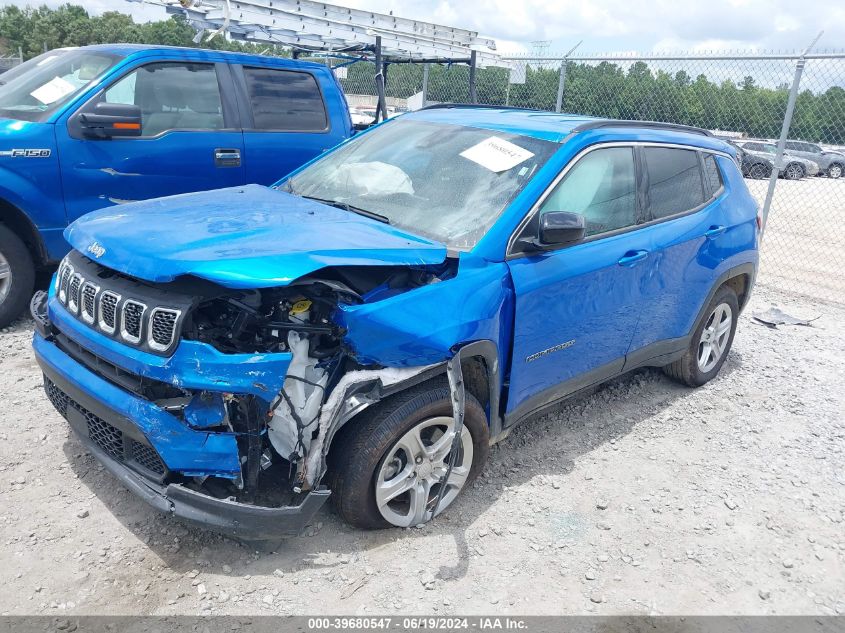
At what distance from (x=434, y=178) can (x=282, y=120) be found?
2993 millimetres

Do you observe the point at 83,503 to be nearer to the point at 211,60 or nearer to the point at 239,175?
the point at 239,175

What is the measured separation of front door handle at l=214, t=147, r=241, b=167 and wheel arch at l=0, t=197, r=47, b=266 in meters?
1.48

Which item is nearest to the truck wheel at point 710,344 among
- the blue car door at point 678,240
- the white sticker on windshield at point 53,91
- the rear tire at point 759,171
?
the blue car door at point 678,240

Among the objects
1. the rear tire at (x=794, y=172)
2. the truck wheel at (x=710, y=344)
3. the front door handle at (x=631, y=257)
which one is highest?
the front door handle at (x=631, y=257)

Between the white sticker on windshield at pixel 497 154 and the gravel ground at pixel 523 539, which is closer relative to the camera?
the gravel ground at pixel 523 539

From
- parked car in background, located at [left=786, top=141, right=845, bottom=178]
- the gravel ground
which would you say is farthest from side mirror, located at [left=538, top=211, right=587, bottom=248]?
parked car in background, located at [left=786, top=141, right=845, bottom=178]

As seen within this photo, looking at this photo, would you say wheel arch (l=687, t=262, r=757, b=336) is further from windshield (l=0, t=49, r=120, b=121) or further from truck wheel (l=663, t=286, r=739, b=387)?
windshield (l=0, t=49, r=120, b=121)

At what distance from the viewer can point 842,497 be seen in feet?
12.8

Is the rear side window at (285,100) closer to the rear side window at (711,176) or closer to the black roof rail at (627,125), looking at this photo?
the black roof rail at (627,125)

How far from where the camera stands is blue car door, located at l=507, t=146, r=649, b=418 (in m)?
3.38

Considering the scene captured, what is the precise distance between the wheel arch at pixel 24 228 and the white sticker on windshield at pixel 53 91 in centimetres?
87

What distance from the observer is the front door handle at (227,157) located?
18.8 feet

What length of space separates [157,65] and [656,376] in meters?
4.64

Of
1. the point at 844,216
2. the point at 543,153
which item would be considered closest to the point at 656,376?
the point at 543,153
